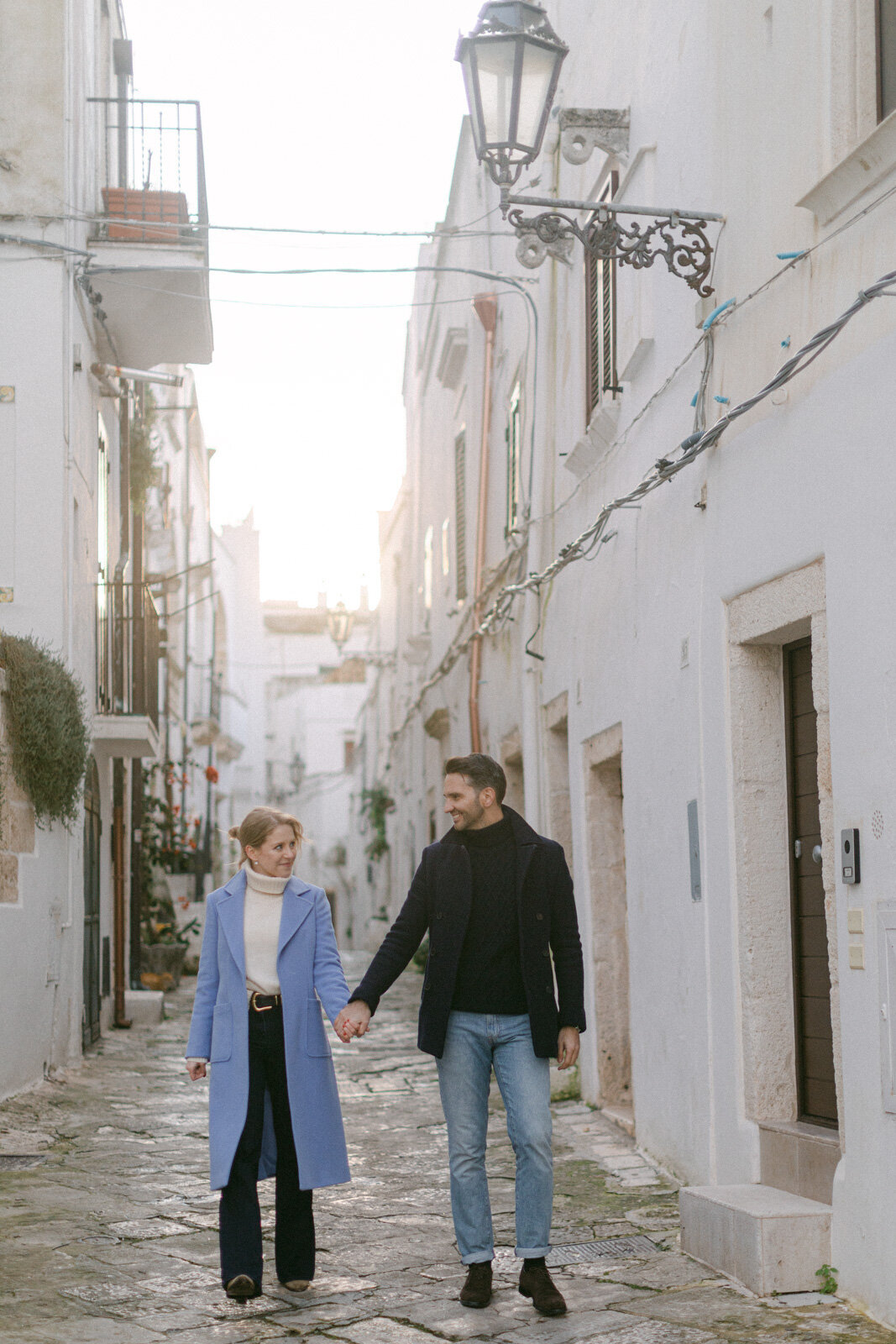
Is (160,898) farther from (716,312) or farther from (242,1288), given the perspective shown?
(242,1288)

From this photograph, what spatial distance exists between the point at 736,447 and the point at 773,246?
0.81 meters

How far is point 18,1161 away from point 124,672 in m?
7.03

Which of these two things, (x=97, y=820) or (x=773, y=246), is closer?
(x=773, y=246)

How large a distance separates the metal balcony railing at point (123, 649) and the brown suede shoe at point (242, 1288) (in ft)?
29.3

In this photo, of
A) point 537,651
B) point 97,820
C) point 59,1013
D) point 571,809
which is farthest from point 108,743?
point 571,809

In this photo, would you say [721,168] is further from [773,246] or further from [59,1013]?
[59,1013]

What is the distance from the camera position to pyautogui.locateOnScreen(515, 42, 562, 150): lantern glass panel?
22.4ft

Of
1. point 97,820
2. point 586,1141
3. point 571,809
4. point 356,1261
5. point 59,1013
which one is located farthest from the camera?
point 97,820

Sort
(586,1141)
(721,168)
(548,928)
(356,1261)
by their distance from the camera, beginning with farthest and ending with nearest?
(586,1141) < (721,168) < (356,1261) < (548,928)

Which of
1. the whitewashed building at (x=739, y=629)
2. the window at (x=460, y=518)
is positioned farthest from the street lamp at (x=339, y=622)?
the whitewashed building at (x=739, y=629)

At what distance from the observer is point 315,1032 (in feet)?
18.2

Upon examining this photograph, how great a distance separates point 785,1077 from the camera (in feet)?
21.1

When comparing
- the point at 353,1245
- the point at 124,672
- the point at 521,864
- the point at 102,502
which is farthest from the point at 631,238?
the point at 102,502

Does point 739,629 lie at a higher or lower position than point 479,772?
higher
